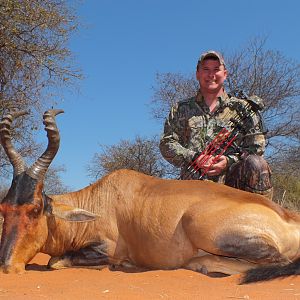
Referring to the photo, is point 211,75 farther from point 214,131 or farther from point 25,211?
point 25,211

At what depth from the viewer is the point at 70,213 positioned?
212 inches

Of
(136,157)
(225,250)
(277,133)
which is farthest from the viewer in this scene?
(136,157)

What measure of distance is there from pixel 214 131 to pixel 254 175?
3.08ft

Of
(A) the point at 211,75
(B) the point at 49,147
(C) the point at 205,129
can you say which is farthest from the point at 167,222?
(A) the point at 211,75

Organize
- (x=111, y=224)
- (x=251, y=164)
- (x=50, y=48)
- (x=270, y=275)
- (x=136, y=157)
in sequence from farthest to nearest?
(x=136, y=157) → (x=50, y=48) → (x=251, y=164) → (x=111, y=224) → (x=270, y=275)

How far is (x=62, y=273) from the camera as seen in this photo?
5.00m

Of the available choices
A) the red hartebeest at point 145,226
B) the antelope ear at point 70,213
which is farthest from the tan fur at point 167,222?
Result: the antelope ear at point 70,213

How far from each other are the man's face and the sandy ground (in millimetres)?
2946

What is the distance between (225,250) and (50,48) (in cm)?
955

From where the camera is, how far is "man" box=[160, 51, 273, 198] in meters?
6.50

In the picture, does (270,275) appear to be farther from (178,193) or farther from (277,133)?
(277,133)

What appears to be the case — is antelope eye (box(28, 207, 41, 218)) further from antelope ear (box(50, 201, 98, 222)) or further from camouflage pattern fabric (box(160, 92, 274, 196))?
camouflage pattern fabric (box(160, 92, 274, 196))

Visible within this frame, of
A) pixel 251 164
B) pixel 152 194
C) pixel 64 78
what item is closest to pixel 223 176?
pixel 251 164

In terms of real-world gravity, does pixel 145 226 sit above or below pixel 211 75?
below
